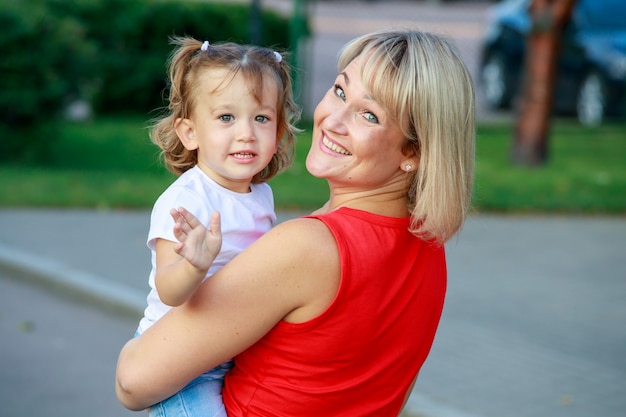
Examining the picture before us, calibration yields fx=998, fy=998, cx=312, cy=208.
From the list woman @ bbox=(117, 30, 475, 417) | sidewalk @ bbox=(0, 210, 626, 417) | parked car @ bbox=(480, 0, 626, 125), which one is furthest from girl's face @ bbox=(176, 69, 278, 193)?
parked car @ bbox=(480, 0, 626, 125)

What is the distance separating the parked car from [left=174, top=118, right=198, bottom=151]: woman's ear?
14165mm

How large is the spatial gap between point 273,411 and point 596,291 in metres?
5.38

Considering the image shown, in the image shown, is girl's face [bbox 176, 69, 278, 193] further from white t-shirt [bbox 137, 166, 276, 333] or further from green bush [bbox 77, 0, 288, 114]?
green bush [bbox 77, 0, 288, 114]

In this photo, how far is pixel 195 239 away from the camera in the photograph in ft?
6.79

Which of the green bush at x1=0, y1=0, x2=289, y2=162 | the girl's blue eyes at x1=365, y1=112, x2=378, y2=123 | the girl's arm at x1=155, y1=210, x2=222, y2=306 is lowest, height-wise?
the green bush at x1=0, y1=0, x2=289, y2=162

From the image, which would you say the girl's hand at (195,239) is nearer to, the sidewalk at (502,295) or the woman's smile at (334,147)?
the woman's smile at (334,147)

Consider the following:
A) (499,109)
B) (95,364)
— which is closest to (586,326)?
(95,364)

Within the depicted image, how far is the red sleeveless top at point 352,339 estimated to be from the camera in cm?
220

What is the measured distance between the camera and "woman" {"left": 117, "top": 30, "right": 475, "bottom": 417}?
2174 mm

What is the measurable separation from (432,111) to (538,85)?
10.3 metres

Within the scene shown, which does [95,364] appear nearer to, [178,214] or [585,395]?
[585,395]

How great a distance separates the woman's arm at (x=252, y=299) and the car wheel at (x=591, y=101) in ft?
49.7

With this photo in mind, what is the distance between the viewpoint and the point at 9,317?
263 inches

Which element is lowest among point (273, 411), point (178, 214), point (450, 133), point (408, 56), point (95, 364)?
point (95, 364)
